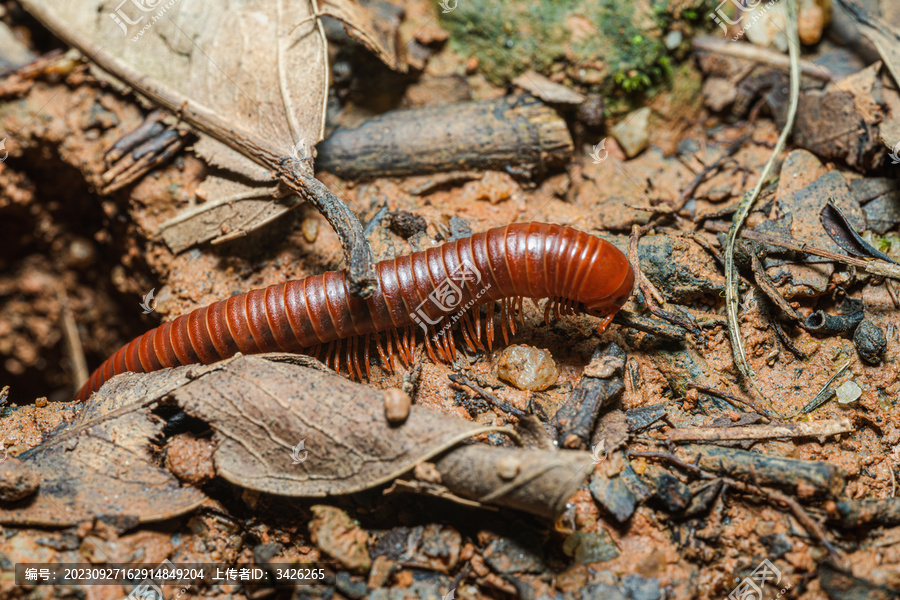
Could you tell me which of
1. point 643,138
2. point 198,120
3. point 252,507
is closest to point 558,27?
point 643,138

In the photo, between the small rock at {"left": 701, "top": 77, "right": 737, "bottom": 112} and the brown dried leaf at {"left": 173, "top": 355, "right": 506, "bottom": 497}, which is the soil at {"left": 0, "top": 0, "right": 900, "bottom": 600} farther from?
the brown dried leaf at {"left": 173, "top": 355, "right": 506, "bottom": 497}

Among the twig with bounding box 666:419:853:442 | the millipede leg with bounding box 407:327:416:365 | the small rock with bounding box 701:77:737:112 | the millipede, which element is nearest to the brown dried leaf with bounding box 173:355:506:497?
the millipede

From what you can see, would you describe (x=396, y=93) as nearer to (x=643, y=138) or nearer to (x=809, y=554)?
(x=643, y=138)

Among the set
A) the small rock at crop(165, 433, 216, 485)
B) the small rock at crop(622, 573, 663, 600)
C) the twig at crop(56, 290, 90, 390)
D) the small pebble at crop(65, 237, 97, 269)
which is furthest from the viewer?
the twig at crop(56, 290, 90, 390)

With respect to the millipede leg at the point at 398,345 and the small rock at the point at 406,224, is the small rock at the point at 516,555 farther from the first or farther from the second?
the small rock at the point at 406,224

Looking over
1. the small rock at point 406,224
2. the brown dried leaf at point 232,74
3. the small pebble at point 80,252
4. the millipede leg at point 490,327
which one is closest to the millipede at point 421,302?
the millipede leg at point 490,327

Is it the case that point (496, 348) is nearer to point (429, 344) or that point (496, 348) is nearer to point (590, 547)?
point (429, 344)
